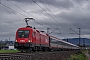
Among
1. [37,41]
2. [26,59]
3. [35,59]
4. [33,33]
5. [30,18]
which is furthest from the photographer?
[37,41]

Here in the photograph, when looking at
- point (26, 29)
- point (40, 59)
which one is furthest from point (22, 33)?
point (40, 59)

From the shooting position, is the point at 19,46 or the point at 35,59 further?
the point at 19,46

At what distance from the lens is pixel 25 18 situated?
37.4 m

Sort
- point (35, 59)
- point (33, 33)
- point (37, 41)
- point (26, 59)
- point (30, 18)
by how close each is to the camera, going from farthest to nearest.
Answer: point (37, 41)
point (33, 33)
point (30, 18)
point (35, 59)
point (26, 59)

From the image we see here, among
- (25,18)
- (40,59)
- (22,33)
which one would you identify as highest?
(25,18)

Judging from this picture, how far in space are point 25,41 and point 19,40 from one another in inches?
40.6

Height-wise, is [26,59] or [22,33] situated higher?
[22,33]

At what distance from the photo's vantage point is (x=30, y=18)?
36938 millimetres

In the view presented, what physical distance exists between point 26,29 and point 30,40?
232cm

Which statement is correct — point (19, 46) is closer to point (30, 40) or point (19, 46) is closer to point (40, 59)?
point (30, 40)

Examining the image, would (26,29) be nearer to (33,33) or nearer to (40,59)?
(33,33)

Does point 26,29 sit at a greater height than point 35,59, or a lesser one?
greater

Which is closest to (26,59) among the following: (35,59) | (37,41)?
(35,59)

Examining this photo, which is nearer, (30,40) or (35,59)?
(35,59)
